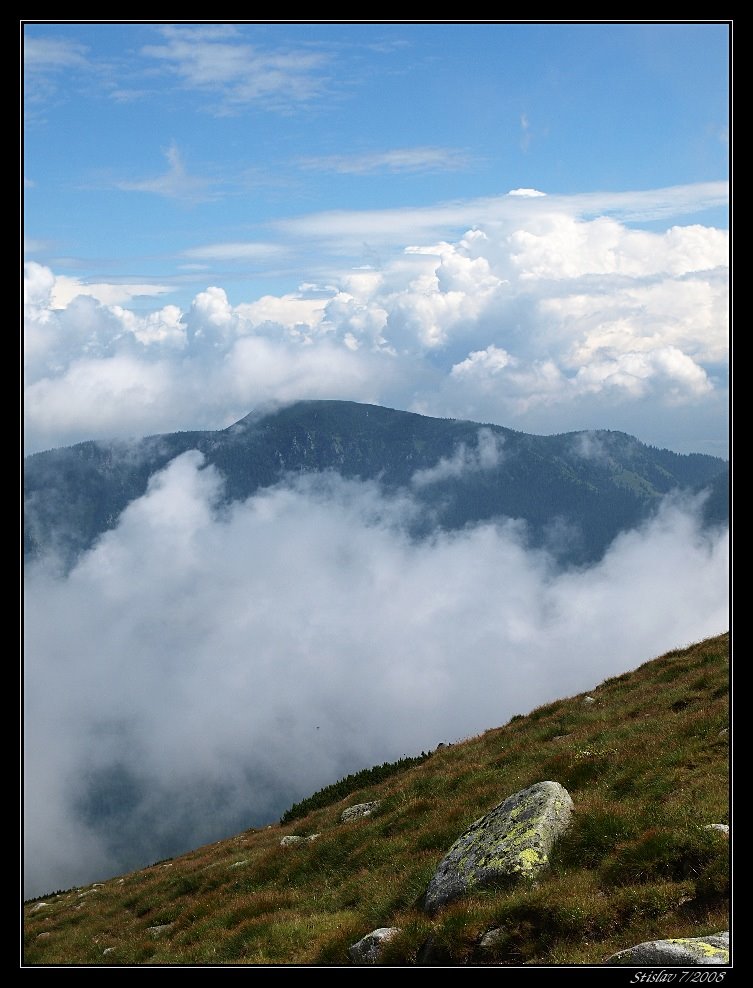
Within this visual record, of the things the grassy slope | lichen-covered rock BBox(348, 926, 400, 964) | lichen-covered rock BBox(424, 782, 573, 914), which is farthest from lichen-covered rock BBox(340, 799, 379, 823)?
lichen-covered rock BBox(348, 926, 400, 964)

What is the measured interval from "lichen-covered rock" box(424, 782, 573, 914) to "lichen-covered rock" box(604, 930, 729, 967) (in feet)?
12.4

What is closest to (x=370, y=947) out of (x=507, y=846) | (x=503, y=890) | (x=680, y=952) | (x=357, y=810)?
(x=503, y=890)

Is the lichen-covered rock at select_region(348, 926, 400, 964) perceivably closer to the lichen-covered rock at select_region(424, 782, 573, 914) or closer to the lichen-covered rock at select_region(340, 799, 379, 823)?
the lichen-covered rock at select_region(424, 782, 573, 914)

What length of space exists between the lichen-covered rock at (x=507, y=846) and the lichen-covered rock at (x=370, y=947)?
1.08 metres

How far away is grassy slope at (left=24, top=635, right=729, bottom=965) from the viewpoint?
11242mm

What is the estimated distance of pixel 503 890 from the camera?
1270cm

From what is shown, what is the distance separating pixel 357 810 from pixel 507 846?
1402cm

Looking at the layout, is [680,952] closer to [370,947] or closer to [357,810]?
[370,947]

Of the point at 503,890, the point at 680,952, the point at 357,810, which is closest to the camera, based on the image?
the point at 680,952

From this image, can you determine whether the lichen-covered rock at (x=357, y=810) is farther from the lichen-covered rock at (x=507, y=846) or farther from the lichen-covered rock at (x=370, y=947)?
the lichen-covered rock at (x=370, y=947)

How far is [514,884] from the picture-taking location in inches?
502

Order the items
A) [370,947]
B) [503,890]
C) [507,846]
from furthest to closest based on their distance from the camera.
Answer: [507,846] < [503,890] < [370,947]
